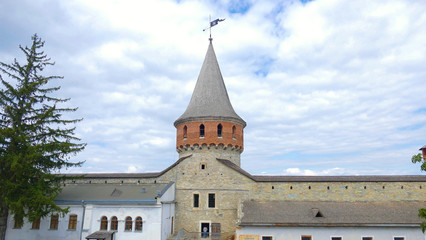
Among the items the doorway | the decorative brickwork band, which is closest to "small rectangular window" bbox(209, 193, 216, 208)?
the doorway

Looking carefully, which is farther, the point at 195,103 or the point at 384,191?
the point at 195,103

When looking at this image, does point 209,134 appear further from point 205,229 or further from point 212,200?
point 205,229

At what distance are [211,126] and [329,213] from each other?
1109cm

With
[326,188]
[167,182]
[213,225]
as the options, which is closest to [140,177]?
[167,182]

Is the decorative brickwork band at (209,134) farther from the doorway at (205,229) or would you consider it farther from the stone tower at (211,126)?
the doorway at (205,229)

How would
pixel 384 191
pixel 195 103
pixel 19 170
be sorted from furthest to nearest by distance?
pixel 195 103, pixel 384 191, pixel 19 170

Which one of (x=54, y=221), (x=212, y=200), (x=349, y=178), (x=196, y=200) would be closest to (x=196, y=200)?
(x=196, y=200)

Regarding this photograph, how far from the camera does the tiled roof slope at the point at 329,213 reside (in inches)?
821

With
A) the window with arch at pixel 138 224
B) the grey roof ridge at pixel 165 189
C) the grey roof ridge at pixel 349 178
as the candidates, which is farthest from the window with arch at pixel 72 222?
the grey roof ridge at pixel 349 178

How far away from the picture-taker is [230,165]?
2556cm

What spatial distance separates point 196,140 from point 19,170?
12.8 m

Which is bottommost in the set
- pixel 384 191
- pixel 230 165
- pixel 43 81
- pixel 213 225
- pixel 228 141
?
pixel 213 225

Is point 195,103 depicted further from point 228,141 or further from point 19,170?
point 19,170

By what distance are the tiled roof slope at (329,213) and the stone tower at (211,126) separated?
5.19 metres
